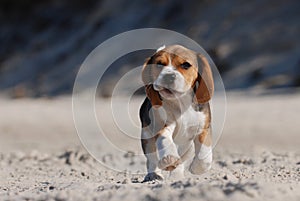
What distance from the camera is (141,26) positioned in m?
27.5

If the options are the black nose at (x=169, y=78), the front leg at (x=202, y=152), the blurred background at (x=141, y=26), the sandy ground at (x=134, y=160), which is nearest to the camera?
the sandy ground at (x=134, y=160)

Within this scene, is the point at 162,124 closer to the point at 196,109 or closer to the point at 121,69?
the point at 196,109

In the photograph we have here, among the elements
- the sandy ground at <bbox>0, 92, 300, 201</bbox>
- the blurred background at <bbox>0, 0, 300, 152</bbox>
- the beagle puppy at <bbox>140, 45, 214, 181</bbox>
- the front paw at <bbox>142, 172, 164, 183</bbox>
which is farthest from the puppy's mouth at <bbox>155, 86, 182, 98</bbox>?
the blurred background at <bbox>0, 0, 300, 152</bbox>

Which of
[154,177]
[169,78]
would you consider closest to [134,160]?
[154,177]

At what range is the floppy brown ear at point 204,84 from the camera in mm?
5184

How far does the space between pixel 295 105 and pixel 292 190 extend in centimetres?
1111

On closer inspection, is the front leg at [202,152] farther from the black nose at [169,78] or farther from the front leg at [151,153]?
the black nose at [169,78]

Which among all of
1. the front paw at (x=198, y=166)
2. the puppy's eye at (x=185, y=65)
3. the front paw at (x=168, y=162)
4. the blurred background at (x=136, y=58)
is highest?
the blurred background at (x=136, y=58)

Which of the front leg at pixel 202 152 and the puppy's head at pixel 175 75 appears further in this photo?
the front leg at pixel 202 152

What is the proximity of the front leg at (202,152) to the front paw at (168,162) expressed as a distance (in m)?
0.22

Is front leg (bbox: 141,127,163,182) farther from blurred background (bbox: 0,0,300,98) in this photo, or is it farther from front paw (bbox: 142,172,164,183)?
blurred background (bbox: 0,0,300,98)

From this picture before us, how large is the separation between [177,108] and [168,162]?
1.21 ft

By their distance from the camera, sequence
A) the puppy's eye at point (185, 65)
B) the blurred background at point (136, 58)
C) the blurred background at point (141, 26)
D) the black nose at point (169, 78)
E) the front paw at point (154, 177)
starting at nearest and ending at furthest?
the black nose at point (169, 78), the puppy's eye at point (185, 65), the front paw at point (154, 177), the blurred background at point (136, 58), the blurred background at point (141, 26)

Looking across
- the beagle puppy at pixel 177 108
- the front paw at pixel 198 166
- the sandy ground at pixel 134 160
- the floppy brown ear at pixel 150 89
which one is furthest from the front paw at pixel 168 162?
the floppy brown ear at pixel 150 89
